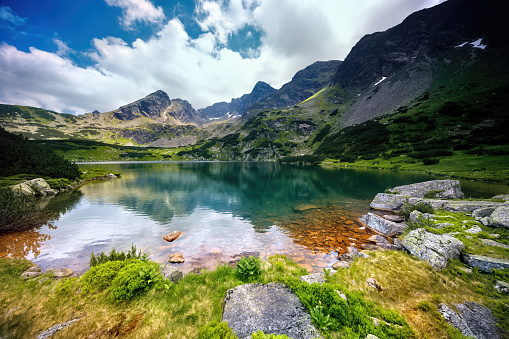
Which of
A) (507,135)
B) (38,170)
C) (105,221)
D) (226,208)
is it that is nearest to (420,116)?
(507,135)

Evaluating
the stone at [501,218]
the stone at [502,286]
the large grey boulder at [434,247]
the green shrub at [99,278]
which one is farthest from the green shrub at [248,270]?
the stone at [501,218]

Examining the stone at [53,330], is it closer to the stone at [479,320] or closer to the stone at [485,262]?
the stone at [479,320]

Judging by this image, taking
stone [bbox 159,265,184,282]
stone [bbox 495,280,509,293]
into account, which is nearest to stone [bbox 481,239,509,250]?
stone [bbox 495,280,509,293]

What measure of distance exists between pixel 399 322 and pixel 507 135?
11704cm

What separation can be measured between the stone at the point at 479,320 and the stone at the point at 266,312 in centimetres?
559

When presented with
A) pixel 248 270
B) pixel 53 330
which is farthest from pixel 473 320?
pixel 53 330

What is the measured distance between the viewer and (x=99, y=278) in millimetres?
8516

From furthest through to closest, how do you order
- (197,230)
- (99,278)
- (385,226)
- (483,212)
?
(197,230)
(385,226)
(483,212)
(99,278)

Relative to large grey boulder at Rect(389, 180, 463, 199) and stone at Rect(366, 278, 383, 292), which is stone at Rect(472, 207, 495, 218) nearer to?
large grey boulder at Rect(389, 180, 463, 199)

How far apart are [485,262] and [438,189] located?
24.5 metres

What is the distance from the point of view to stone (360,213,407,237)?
1846 cm

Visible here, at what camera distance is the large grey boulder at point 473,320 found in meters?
6.05

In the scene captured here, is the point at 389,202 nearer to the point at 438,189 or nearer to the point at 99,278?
the point at 438,189

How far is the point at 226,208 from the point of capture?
1201 inches
